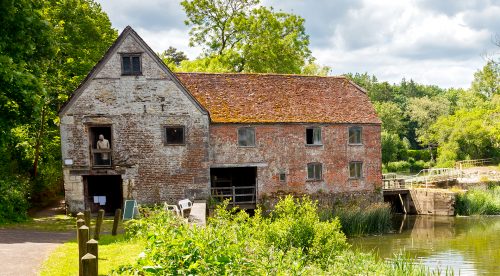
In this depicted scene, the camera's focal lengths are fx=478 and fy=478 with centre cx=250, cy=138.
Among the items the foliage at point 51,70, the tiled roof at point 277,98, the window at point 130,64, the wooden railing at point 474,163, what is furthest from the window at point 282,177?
the wooden railing at point 474,163

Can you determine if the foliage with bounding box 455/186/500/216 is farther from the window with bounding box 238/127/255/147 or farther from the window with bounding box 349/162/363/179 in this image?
the window with bounding box 238/127/255/147

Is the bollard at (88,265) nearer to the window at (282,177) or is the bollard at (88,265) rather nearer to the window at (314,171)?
the window at (282,177)

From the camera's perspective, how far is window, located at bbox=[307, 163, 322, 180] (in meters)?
32.2

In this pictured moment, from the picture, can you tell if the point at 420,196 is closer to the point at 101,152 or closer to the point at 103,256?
the point at 101,152

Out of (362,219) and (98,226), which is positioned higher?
(98,226)

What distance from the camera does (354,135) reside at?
110 ft

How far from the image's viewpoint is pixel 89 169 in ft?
89.6

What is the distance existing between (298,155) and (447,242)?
10387 millimetres

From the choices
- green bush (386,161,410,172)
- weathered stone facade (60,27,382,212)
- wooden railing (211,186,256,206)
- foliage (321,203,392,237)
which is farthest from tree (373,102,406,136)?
wooden railing (211,186,256,206)

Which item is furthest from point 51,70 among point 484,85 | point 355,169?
point 484,85

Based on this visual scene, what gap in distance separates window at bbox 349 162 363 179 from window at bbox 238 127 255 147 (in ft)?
25.0

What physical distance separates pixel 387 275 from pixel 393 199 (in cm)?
2745

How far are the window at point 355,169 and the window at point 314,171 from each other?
2521 mm

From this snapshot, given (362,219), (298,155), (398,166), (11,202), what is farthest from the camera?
(398,166)
